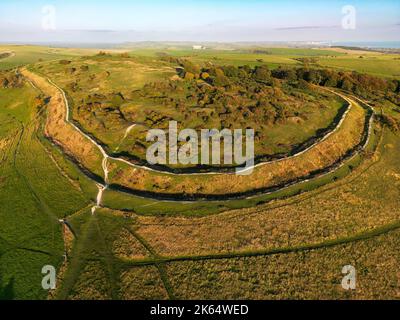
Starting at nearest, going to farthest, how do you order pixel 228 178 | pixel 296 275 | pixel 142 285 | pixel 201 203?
pixel 142 285
pixel 296 275
pixel 201 203
pixel 228 178

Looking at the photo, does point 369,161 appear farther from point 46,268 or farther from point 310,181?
point 46,268

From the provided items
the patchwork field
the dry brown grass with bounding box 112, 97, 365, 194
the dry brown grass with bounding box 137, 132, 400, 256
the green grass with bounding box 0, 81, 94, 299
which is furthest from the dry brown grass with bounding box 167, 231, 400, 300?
the green grass with bounding box 0, 81, 94, 299

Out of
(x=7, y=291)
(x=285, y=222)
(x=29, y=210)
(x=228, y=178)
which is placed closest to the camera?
(x=7, y=291)

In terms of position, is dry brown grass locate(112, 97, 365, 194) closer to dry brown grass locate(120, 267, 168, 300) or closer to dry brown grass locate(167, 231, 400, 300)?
dry brown grass locate(167, 231, 400, 300)

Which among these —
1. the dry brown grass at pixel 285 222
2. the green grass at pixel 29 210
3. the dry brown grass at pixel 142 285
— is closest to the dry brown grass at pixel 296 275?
the dry brown grass at pixel 142 285

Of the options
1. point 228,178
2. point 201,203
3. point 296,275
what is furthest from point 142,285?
point 228,178

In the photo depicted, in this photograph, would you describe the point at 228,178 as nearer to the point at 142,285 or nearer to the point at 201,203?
the point at 201,203

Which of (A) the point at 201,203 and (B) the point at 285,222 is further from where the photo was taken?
(A) the point at 201,203

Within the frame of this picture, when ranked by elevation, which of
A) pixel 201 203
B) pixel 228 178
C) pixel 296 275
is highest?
pixel 228 178

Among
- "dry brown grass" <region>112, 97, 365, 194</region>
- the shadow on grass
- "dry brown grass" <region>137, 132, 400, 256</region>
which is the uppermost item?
"dry brown grass" <region>112, 97, 365, 194</region>

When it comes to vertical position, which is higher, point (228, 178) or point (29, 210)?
point (228, 178)
